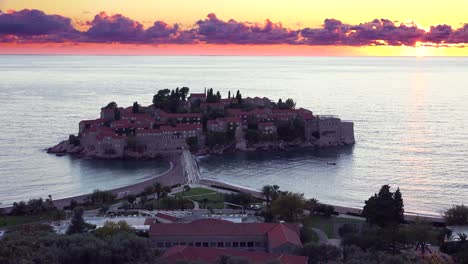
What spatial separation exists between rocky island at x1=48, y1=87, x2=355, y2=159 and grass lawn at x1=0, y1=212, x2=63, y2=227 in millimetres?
19965

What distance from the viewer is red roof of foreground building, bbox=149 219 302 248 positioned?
27266 mm

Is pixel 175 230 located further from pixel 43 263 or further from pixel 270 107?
pixel 270 107

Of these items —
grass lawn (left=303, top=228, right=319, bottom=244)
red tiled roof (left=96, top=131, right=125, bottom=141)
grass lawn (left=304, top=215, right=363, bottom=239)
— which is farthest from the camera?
red tiled roof (left=96, top=131, right=125, bottom=141)

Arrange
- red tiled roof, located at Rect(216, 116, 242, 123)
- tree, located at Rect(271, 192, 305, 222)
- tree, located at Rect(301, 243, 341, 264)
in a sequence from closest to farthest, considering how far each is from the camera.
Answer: tree, located at Rect(301, 243, 341, 264)
tree, located at Rect(271, 192, 305, 222)
red tiled roof, located at Rect(216, 116, 242, 123)

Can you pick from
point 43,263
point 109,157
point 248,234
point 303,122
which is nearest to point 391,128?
point 303,122

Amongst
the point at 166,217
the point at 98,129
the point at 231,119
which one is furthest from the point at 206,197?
the point at 231,119

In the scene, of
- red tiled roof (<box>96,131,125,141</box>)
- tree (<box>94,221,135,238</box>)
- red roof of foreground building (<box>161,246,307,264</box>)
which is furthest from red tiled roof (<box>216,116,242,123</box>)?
red roof of foreground building (<box>161,246,307,264</box>)

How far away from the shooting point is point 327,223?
32531mm

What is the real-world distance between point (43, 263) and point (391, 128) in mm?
53528

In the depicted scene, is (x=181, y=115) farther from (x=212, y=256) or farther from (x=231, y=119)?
(x=212, y=256)

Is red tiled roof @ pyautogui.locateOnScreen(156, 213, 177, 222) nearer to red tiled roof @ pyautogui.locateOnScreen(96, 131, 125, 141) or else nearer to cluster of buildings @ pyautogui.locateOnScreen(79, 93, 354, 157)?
cluster of buildings @ pyautogui.locateOnScreen(79, 93, 354, 157)

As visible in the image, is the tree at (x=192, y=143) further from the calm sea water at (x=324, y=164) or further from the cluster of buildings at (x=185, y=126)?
the calm sea water at (x=324, y=164)

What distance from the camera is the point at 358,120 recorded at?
246 feet

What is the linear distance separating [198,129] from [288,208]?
26271mm
